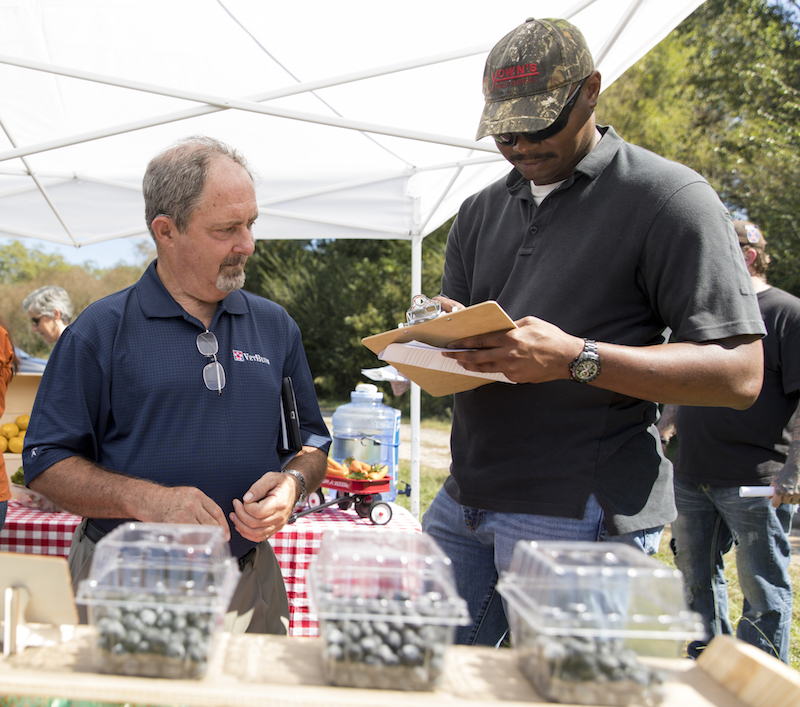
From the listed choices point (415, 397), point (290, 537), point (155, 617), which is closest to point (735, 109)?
point (415, 397)

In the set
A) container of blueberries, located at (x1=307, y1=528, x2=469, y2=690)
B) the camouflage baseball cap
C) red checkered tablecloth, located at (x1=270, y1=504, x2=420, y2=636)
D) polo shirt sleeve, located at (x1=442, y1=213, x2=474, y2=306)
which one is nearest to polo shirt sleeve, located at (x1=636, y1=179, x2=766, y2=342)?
the camouflage baseball cap

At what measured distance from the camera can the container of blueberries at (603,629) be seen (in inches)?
34.2

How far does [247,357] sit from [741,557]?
8.43ft

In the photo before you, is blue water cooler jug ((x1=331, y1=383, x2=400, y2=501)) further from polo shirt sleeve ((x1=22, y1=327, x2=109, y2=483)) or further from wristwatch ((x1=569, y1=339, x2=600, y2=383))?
wristwatch ((x1=569, y1=339, x2=600, y2=383))

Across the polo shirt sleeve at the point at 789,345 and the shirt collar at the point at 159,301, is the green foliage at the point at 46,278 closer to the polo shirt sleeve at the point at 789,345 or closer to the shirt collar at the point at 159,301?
the shirt collar at the point at 159,301

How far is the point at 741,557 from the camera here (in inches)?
124

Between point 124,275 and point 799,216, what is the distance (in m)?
20.3

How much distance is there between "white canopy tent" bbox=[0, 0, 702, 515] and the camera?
312cm

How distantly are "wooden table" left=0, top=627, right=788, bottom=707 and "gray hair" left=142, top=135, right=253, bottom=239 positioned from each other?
1104 millimetres

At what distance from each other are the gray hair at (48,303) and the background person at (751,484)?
15.1 feet

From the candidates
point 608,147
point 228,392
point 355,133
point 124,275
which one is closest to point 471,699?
point 228,392

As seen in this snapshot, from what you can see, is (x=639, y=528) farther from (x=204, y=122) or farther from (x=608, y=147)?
(x=204, y=122)

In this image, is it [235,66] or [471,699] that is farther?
[235,66]

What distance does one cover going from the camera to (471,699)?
893 mm
